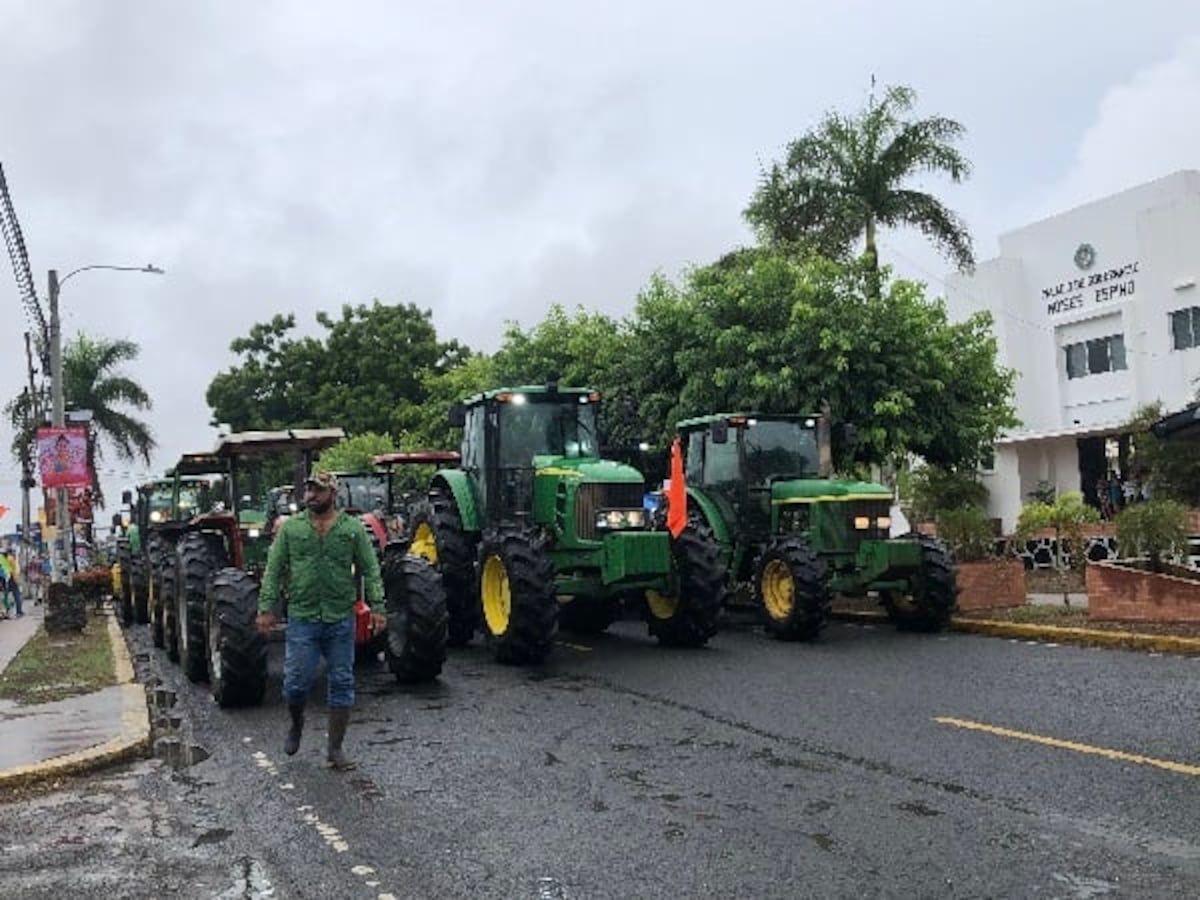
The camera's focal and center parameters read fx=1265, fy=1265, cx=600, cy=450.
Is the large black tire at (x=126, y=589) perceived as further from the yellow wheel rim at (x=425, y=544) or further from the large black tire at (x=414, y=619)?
the large black tire at (x=414, y=619)

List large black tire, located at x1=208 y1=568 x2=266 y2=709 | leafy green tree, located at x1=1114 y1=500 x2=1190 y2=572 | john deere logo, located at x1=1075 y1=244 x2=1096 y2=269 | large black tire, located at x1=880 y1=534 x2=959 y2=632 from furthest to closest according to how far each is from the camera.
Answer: john deere logo, located at x1=1075 y1=244 x2=1096 y2=269 → leafy green tree, located at x1=1114 y1=500 x2=1190 y2=572 → large black tire, located at x1=880 y1=534 x2=959 y2=632 → large black tire, located at x1=208 y1=568 x2=266 y2=709

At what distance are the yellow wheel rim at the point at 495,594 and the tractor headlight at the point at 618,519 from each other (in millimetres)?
1155

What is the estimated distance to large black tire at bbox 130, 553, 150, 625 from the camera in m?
21.0

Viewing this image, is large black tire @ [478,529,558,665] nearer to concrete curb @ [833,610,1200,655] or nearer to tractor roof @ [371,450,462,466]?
tractor roof @ [371,450,462,466]

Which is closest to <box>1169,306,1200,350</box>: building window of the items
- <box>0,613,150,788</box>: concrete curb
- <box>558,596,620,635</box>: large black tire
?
<box>558,596,620,635</box>: large black tire

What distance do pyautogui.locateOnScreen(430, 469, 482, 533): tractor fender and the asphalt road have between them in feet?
10.2

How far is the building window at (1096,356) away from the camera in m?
35.8

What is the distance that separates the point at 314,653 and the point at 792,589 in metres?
7.35

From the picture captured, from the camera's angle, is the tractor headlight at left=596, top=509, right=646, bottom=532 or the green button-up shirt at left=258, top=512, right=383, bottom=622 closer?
the green button-up shirt at left=258, top=512, right=383, bottom=622

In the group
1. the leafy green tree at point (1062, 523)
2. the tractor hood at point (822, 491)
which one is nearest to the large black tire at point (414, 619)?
the tractor hood at point (822, 491)

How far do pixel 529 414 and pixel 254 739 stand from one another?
19.6ft

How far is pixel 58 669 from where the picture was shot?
46.2 feet

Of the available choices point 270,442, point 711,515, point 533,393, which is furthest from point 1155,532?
point 270,442

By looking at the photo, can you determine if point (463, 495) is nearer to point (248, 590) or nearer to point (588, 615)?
point (588, 615)
